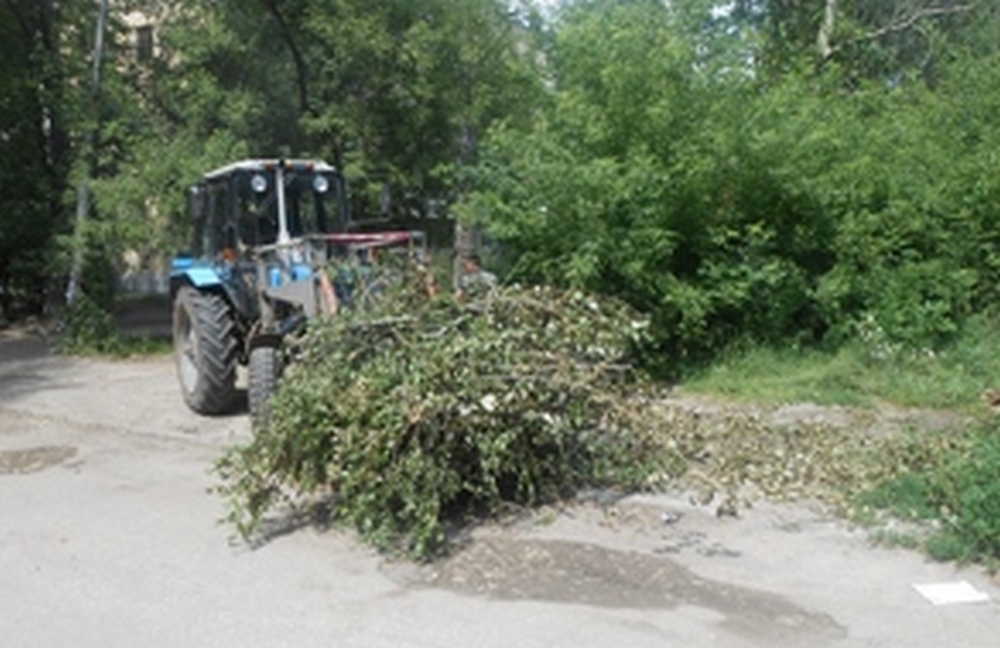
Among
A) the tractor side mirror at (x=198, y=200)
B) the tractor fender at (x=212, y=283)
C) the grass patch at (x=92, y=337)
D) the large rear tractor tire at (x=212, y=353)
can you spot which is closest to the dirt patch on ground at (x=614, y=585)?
the large rear tractor tire at (x=212, y=353)

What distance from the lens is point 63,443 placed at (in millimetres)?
9641

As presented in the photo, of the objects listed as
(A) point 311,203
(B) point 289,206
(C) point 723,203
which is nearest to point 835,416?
(C) point 723,203

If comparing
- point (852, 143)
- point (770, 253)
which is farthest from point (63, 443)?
point (852, 143)

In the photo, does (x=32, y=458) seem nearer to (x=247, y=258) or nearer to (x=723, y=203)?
(x=247, y=258)

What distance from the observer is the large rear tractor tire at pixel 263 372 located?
872 centimetres

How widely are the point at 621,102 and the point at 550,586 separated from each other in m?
6.22

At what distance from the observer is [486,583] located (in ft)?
18.1

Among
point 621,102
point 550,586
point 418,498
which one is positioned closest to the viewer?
point 550,586

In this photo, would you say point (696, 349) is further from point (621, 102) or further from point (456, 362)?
point (456, 362)

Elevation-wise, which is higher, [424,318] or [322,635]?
[424,318]

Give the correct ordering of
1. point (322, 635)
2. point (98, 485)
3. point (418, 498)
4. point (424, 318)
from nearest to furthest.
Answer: point (322, 635)
point (418, 498)
point (424, 318)
point (98, 485)

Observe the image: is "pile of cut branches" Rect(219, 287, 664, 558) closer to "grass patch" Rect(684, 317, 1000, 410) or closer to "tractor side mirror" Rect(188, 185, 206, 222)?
"grass patch" Rect(684, 317, 1000, 410)

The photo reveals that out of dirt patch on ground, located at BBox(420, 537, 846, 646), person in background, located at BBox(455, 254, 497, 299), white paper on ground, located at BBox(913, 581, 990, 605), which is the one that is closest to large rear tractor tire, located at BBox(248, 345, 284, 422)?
person in background, located at BBox(455, 254, 497, 299)

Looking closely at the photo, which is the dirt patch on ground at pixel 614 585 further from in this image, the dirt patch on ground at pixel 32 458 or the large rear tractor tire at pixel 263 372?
the dirt patch on ground at pixel 32 458
